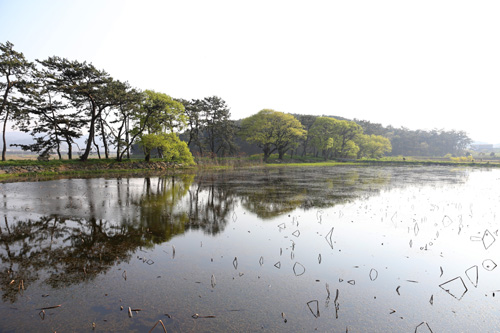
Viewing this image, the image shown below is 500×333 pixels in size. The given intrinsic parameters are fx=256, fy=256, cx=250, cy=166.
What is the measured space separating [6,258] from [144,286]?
490 cm

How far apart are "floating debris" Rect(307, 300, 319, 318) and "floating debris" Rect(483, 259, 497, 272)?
19.5 feet

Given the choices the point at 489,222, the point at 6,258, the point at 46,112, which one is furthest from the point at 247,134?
the point at 6,258

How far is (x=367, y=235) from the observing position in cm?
1051

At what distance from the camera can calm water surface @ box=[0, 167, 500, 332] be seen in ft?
16.5

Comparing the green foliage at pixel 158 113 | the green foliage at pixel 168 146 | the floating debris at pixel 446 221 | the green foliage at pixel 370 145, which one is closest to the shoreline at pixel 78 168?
the green foliage at pixel 168 146

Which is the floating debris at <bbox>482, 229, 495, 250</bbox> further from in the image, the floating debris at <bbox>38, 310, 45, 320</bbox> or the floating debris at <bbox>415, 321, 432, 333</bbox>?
the floating debris at <bbox>38, 310, 45, 320</bbox>

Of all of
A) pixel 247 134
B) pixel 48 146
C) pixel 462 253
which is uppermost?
pixel 247 134

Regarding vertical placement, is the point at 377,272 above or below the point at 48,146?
below

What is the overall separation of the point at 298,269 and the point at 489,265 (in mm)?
5979

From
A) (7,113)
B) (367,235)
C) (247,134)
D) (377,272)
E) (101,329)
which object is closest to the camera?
(101,329)

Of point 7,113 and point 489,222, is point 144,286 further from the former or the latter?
point 7,113

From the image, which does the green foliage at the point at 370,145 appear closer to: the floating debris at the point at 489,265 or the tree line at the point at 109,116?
the tree line at the point at 109,116

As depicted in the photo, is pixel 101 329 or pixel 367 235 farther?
pixel 367 235

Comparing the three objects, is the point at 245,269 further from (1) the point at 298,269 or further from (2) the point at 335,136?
(2) the point at 335,136
